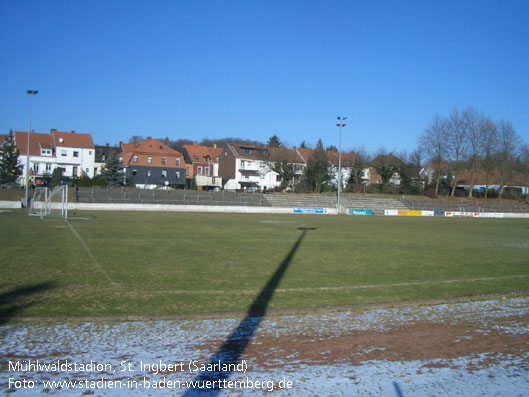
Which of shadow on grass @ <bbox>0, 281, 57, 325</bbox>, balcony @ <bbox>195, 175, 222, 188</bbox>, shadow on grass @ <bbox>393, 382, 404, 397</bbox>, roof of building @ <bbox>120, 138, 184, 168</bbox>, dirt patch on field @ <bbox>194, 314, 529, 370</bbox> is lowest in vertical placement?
shadow on grass @ <bbox>0, 281, 57, 325</bbox>

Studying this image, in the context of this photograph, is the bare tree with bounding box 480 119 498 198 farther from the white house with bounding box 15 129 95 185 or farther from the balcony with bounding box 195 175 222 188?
the white house with bounding box 15 129 95 185

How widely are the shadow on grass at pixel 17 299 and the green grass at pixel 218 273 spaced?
0.8 inches

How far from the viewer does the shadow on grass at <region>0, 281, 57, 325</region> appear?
8.48 metres

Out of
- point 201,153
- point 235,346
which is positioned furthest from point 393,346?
point 201,153

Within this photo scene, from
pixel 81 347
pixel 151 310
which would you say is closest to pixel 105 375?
pixel 81 347

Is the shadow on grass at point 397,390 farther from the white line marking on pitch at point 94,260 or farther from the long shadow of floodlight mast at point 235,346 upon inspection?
the white line marking on pitch at point 94,260

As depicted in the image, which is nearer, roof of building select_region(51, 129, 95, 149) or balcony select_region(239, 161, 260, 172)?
roof of building select_region(51, 129, 95, 149)

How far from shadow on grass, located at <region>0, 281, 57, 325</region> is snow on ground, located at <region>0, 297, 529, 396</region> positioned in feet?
2.72

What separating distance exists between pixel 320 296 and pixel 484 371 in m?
4.96

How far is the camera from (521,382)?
19.3 ft

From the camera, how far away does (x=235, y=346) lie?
702 centimetres

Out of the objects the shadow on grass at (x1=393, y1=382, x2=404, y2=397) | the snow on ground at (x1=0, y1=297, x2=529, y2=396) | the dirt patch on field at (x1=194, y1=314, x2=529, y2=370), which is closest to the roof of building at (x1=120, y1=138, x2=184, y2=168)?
the snow on ground at (x1=0, y1=297, x2=529, y2=396)

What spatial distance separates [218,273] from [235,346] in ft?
21.8

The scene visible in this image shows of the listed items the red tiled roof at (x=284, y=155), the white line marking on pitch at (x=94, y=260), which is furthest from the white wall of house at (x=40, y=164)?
the white line marking on pitch at (x=94, y=260)
